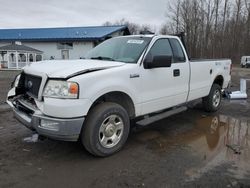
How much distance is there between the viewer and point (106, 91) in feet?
13.6

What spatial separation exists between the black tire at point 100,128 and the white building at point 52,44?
27234 millimetres

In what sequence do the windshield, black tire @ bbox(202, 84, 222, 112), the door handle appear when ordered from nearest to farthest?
the windshield < the door handle < black tire @ bbox(202, 84, 222, 112)

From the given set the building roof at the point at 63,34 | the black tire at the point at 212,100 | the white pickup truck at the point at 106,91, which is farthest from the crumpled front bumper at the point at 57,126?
the building roof at the point at 63,34

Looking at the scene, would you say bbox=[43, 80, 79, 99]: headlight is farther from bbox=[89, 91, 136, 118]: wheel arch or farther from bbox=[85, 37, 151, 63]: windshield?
bbox=[85, 37, 151, 63]: windshield

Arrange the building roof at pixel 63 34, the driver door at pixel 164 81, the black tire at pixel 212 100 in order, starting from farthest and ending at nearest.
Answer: the building roof at pixel 63 34
the black tire at pixel 212 100
the driver door at pixel 164 81

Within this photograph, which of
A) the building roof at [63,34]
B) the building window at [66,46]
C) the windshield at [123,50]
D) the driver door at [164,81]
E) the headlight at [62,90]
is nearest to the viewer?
the headlight at [62,90]

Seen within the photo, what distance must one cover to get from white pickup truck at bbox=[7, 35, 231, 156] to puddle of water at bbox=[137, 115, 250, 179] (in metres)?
0.53

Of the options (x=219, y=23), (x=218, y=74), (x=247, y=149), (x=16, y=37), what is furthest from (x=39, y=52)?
(x=219, y=23)

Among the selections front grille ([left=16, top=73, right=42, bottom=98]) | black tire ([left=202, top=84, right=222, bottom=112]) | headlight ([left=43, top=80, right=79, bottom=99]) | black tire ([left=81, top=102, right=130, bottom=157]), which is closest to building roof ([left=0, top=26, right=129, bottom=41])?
black tire ([left=202, top=84, right=222, bottom=112])

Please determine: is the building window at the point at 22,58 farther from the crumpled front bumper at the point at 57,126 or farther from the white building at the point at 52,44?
the crumpled front bumper at the point at 57,126

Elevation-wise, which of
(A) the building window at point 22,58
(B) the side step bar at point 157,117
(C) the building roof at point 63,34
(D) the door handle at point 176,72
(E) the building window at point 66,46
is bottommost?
(B) the side step bar at point 157,117

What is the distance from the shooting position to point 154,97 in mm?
5016

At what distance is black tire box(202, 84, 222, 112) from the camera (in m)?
7.23

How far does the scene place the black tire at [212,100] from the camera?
23.7 feet
